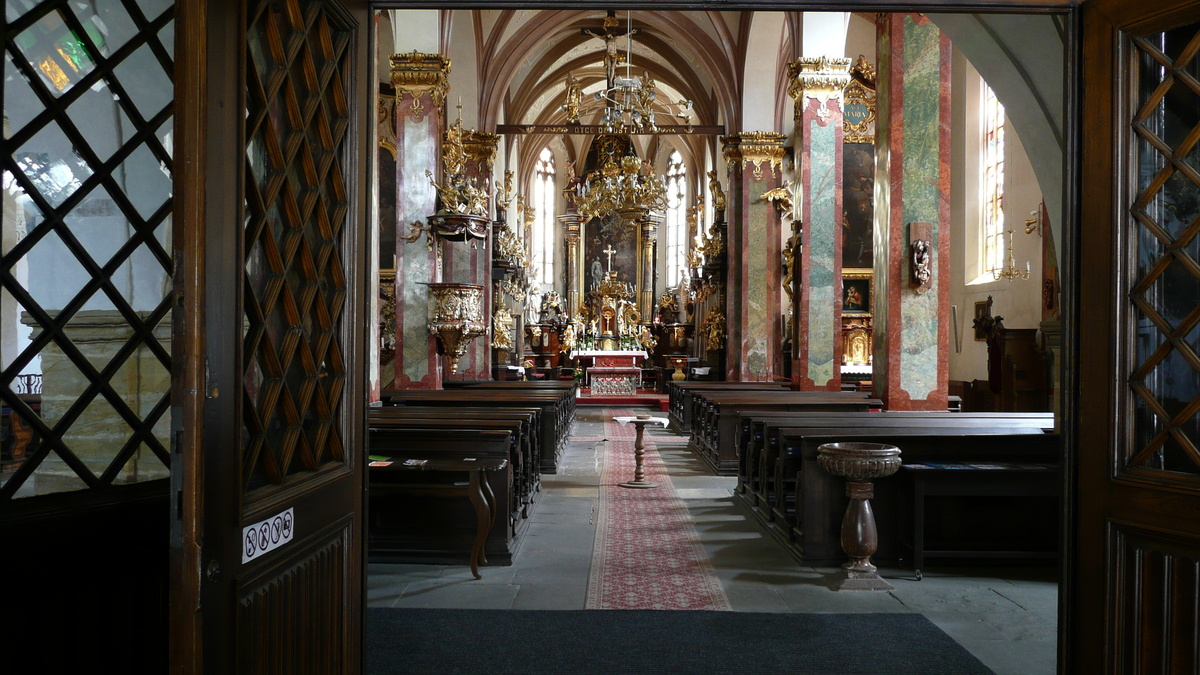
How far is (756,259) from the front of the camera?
15711mm

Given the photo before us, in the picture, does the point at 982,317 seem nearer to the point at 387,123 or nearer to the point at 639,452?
the point at 639,452

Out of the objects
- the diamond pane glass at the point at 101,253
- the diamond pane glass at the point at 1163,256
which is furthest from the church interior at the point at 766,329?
the diamond pane glass at the point at 101,253

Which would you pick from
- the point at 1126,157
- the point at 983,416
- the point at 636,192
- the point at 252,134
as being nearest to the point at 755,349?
the point at 636,192

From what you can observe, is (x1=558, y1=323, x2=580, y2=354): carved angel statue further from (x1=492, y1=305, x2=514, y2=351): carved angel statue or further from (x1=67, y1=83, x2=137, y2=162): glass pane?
(x1=67, y1=83, x2=137, y2=162): glass pane

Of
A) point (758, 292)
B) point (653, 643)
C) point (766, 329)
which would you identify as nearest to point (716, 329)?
point (766, 329)

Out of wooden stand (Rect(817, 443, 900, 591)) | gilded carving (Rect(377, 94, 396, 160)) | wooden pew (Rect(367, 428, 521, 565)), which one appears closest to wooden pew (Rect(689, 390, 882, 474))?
wooden stand (Rect(817, 443, 900, 591))

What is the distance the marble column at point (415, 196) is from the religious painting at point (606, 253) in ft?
68.5

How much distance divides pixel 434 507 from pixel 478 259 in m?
9.90

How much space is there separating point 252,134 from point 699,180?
89.6ft

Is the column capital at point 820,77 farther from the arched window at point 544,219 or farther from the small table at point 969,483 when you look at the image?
the arched window at point 544,219

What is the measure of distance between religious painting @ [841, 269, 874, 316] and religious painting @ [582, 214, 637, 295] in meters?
14.8

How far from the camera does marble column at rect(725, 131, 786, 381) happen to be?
15695 millimetres

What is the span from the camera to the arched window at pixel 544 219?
31453mm

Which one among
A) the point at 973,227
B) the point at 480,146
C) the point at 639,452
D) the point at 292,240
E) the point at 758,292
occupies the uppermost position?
the point at 480,146
